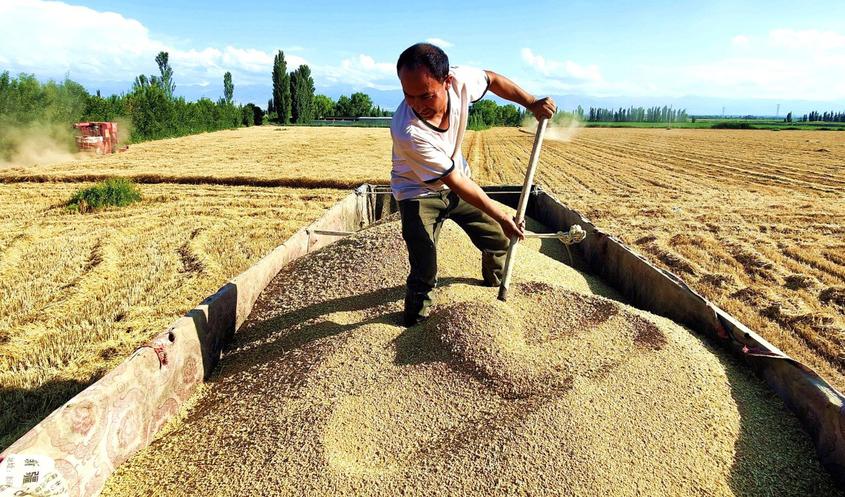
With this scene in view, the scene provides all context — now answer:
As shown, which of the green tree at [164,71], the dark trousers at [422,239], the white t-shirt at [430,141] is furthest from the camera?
the green tree at [164,71]

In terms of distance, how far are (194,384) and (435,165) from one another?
1.38 meters

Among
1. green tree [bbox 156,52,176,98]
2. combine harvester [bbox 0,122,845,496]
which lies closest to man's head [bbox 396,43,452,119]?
combine harvester [bbox 0,122,845,496]

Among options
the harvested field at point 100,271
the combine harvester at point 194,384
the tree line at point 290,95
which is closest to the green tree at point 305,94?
the tree line at point 290,95

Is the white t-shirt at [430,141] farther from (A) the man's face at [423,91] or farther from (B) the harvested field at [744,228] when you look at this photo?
(B) the harvested field at [744,228]

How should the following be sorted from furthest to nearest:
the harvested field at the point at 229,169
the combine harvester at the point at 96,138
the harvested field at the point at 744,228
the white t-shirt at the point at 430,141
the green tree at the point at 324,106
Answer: the green tree at the point at 324,106
the combine harvester at the point at 96,138
the harvested field at the point at 229,169
the harvested field at the point at 744,228
the white t-shirt at the point at 430,141

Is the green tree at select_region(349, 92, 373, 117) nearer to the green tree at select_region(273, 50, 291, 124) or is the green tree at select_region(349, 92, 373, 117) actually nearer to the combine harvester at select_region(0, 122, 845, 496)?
the green tree at select_region(273, 50, 291, 124)

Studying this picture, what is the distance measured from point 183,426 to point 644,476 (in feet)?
5.37

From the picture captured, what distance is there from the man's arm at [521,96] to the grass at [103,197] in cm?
690

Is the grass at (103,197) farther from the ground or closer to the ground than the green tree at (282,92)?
closer to the ground

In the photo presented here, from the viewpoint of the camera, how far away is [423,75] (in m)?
2.14

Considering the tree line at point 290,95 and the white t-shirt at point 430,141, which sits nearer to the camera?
the white t-shirt at point 430,141

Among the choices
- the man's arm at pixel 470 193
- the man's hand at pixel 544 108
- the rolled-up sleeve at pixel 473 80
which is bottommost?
the man's arm at pixel 470 193

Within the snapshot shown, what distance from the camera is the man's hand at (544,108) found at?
279 centimetres

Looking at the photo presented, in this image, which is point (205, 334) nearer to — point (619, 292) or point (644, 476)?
point (644, 476)
